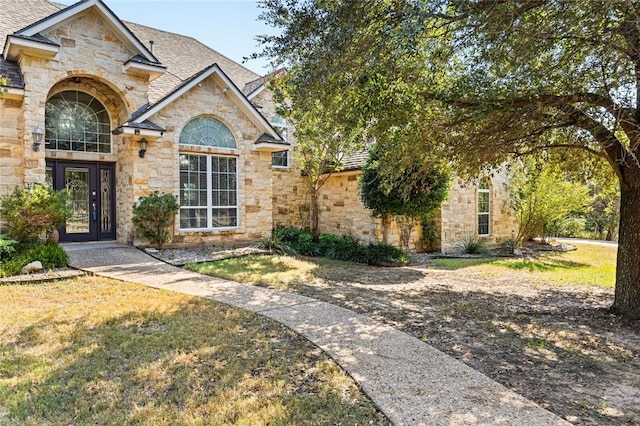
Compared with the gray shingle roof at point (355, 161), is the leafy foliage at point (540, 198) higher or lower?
lower

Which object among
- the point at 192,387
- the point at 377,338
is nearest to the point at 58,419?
the point at 192,387

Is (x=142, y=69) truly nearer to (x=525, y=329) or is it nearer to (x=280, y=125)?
(x=280, y=125)

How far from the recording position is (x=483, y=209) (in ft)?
54.9

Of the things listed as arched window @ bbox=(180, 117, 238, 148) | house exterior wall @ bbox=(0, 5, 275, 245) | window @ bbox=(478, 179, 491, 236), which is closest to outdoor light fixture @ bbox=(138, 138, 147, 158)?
house exterior wall @ bbox=(0, 5, 275, 245)

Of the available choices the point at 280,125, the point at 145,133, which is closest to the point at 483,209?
the point at 280,125

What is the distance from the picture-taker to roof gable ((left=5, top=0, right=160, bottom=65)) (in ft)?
33.7

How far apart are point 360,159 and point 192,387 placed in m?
12.1

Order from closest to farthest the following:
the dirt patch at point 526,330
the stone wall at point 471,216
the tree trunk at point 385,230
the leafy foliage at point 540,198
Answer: the dirt patch at point 526,330 → the tree trunk at point 385,230 → the stone wall at point 471,216 → the leafy foliage at point 540,198

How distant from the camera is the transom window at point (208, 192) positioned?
12438 mm

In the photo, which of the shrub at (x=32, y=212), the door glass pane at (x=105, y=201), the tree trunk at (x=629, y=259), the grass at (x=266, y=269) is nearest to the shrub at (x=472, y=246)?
the grass at (x=266, y=269)

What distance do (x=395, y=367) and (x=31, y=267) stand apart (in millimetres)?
8004

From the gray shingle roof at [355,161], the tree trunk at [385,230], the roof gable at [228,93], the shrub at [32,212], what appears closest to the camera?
the shrub at [32,212]

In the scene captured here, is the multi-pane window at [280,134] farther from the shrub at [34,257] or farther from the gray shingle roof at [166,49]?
the shrub at [34,257]

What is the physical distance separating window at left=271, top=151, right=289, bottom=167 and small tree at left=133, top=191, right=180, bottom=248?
18.5 feet
